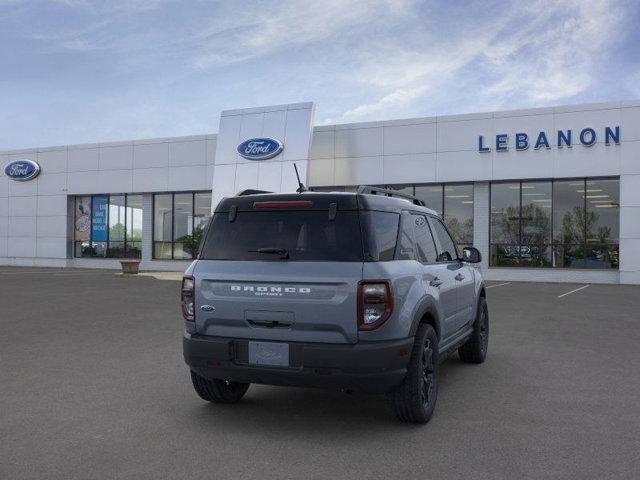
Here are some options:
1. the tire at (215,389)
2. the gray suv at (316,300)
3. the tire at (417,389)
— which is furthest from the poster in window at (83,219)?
the tire at (417,389)

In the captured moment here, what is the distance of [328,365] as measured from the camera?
15.0ft

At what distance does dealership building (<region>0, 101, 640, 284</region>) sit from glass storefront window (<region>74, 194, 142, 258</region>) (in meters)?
0.07

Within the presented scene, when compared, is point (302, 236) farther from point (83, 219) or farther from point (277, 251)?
point (83, 219)

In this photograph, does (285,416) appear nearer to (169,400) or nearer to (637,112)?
(169,400)

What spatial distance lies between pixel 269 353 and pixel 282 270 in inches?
24.8

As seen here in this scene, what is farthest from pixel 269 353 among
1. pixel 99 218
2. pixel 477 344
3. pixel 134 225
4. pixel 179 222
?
pixel 99 218

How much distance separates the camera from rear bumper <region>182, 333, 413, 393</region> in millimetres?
4543

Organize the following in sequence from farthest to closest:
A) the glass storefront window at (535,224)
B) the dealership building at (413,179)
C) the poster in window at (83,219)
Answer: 1. the poster in window at (83,219)
2. the glass storefront window at (535,224)
3. the dealership building at (413,179)

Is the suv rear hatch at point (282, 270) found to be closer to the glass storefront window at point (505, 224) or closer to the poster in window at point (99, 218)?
the glass storefront window at point (505, 224)

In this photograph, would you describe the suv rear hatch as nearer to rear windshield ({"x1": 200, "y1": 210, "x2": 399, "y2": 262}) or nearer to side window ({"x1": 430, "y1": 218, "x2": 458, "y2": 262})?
rear windshield ({"x1": 200, "y1": 210, "x2": 399, "y2": 262})

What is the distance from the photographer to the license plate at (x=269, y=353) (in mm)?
4684

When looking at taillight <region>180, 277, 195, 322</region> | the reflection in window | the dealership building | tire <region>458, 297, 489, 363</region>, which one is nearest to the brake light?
taillight <region>180, 277, 195, 322</region>

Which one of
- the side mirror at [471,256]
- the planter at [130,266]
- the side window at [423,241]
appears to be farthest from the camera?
the planter at [130,266]

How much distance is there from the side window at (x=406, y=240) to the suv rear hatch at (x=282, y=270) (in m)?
0.55
